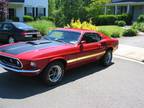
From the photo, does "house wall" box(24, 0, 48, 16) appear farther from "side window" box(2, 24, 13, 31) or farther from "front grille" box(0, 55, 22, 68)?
"front grille" box(0, 55, 22, 68)

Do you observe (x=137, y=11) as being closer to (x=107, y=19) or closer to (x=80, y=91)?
(x=107, y=19)

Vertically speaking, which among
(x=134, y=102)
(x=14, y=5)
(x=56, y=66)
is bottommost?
(x=134, y=102)

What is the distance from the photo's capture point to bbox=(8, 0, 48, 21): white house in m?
34.0

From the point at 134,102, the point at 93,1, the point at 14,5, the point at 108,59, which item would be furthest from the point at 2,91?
the point at 14,5

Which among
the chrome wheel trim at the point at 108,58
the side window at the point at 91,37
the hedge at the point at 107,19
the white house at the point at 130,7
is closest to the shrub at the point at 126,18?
the hedge at the point at 107,19

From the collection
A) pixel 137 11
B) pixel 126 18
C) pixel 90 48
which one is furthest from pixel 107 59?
pixel 137 11

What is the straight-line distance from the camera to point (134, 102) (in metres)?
6.22

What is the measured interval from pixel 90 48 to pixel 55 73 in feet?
5.79

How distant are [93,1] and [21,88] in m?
24.0

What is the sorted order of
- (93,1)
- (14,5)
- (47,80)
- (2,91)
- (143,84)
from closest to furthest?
(2,91) → (47,80) → (143,84) → (93,1) → (14,5)

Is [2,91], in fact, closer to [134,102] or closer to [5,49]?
[5,49]

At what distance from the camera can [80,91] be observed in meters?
6.78

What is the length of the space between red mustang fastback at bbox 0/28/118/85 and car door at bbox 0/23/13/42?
657 centimetres

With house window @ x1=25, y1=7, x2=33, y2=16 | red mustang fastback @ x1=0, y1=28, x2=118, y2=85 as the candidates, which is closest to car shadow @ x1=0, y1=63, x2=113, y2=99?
red mustang fastback @ x1=0, y1=28, x2=118, y2=85
